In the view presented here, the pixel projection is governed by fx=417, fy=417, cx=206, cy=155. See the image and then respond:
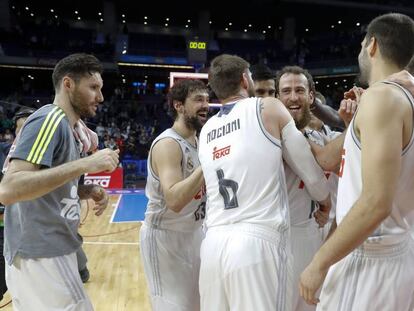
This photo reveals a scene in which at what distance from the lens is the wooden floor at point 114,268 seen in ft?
16.0

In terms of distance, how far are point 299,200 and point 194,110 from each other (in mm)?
1110

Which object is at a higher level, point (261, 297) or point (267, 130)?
point (267, 130)

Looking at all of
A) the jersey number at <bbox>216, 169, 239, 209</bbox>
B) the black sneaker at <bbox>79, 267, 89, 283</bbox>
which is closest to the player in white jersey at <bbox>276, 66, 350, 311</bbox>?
the jersey number at <bbox>216, 169, 239, 209</bbox>

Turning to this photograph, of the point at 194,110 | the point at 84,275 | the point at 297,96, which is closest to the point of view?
the point at 297,96

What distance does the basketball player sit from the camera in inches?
84.6

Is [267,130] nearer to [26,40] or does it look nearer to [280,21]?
[26,40]

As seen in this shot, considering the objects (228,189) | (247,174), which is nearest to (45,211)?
(228,189)

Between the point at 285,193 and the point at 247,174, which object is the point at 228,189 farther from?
the point at 285,193

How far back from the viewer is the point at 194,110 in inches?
132

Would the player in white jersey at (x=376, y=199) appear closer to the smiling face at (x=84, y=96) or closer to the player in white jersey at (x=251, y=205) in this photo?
the player in white jersey at (x=251, y=205)

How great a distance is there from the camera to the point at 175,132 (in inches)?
127

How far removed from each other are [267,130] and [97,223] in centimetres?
791

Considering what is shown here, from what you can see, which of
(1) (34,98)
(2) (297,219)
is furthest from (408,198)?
(1) (34,98)

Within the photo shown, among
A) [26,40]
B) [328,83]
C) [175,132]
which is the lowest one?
[175,132]
